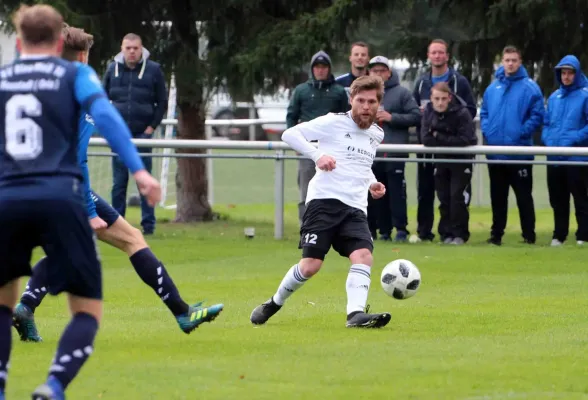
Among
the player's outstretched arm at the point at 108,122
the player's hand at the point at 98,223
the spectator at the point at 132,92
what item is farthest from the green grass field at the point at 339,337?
the spectator at the point at 132,92

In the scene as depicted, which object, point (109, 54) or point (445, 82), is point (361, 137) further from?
point (109, 54)

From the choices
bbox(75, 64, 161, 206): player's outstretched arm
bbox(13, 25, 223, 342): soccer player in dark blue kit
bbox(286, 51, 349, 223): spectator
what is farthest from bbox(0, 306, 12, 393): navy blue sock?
bbox(286, 51, 349, 223): spectator

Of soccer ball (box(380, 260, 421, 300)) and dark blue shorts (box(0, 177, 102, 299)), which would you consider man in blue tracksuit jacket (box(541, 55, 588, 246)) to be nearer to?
soccer ball (box(380, 260, 421, 300))

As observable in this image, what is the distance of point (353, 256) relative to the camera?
8930 millimetres

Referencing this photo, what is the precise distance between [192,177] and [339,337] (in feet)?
34.3

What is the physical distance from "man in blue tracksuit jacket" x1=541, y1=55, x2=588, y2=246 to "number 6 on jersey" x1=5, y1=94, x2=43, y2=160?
9868mm

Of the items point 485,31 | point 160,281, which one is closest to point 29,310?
point 160,281

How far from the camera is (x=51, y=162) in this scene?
222 inches

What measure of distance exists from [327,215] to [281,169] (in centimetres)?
678

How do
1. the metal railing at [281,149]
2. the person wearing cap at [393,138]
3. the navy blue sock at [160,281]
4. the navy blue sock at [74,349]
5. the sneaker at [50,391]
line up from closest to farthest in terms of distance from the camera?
the sneaker at [50,391] → the navy blue sock at [74,349] → the navy blue sock at [160,281] → the metal railing at [281,149] → the person wearing cap at [393,138]

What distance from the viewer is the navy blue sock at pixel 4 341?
5.85 meters

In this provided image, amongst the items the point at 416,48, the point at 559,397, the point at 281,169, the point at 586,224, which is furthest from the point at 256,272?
the point at 559,397

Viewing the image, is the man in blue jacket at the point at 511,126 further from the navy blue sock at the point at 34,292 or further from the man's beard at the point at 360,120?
the navy blue sock at the point at 34,292

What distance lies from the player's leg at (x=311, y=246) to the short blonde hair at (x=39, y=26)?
3567mm
